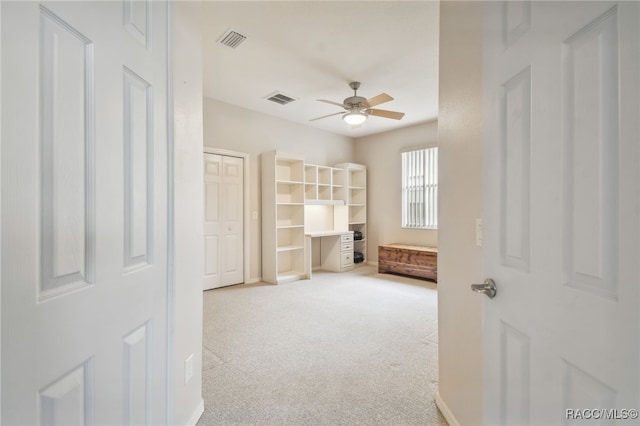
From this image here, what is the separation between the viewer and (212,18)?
2.53m

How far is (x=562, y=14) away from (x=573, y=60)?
126 millimetres

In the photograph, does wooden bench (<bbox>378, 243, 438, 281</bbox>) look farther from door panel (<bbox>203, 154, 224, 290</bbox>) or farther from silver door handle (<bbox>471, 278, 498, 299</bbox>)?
silver door handle (<bbox>471, 278, 498, 299</bbox>)

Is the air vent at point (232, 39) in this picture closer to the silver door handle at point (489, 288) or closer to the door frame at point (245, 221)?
the door frame at point (245, 221)

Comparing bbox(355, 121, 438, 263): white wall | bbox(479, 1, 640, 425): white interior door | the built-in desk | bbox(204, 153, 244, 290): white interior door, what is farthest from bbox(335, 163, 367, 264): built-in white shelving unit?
bbox(479, 1, 640, 425): white interior door

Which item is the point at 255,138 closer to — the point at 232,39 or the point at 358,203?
the point at 232,39

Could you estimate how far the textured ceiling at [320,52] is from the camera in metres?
2.45

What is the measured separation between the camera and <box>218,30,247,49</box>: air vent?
274cm

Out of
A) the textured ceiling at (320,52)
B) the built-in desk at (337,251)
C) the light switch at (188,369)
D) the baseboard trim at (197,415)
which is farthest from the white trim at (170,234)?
the built-in desk at (337,251)

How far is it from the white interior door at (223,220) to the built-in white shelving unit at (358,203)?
255 centimetres

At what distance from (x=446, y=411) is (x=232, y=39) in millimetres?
3459

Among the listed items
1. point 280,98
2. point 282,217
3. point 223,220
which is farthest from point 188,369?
point 282,217

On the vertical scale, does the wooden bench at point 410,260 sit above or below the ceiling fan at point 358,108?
below

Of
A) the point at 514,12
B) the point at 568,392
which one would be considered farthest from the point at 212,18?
the point at 568,392

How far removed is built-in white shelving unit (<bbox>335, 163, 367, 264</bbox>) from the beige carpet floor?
2338 mm
